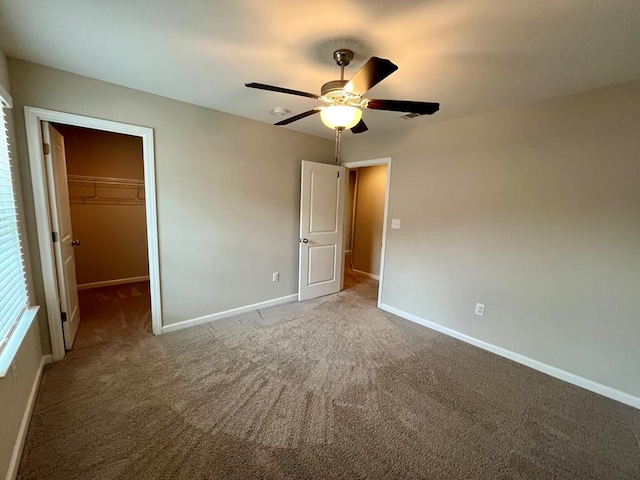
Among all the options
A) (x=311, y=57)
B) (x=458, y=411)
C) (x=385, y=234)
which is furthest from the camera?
(x=385, y=234)

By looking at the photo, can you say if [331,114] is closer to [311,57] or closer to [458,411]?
[311,57]

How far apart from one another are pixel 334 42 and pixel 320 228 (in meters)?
2.51

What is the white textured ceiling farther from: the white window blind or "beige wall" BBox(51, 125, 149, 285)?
"beige wall" BBox(51, 125, 149, 285)

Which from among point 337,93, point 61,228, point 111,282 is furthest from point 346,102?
point 111,282

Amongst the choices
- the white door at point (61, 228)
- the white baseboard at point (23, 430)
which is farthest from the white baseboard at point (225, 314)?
the white baseboard at point (23, 430)

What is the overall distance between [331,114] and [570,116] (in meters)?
2.03

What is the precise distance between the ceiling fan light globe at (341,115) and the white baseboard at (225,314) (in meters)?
2.54

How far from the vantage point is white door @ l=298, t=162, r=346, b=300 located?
12.1 feet

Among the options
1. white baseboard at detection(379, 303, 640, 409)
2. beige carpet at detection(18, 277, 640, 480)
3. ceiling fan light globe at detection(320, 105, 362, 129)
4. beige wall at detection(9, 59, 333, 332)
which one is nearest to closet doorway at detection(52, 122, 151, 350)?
beige wall at detection(9, 59, 333, 332)

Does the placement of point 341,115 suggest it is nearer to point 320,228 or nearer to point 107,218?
point 320,228

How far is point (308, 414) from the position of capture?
1.84 meters

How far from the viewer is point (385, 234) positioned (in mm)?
3584

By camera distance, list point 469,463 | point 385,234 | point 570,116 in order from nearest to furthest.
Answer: point 469,463 → point 570,116 → point 385,234

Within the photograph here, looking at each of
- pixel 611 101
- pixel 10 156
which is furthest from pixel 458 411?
pixel 10 156
